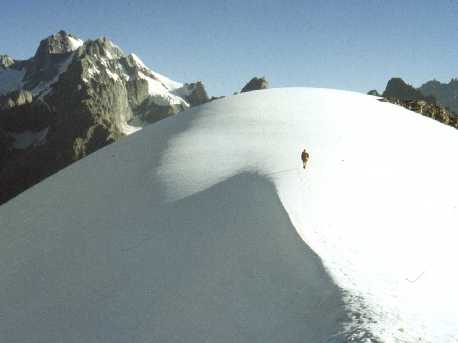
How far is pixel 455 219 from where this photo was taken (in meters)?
14.1

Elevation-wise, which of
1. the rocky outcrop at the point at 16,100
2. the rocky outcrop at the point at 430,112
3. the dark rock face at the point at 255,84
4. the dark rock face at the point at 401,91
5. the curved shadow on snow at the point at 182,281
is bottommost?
the curved shadow on snow at the point at 182,281

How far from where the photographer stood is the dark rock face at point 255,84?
183375mm

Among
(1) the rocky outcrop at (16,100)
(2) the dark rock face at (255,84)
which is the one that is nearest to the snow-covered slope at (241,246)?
(2) the dark rock face at (255,84)

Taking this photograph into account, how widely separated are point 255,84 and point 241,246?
179 m

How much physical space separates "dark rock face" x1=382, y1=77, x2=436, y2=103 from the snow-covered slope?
465 feet

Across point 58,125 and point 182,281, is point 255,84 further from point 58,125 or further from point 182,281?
point 182,281

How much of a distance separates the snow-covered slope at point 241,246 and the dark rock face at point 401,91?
14177 cm

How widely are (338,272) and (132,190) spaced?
1001 cm

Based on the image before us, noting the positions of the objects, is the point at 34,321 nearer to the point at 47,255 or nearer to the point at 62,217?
the point at 47,255

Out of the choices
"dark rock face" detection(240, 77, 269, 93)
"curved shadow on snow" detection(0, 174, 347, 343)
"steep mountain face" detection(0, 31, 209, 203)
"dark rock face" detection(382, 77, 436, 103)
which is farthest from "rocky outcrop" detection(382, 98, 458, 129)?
"dark rock face" detection(240, 77, 269, 93)

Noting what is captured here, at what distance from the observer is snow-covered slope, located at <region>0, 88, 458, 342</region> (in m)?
8.80

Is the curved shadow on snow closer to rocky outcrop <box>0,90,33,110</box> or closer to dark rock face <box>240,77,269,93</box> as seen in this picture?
dark rock face <box>240,77,269,93</box>

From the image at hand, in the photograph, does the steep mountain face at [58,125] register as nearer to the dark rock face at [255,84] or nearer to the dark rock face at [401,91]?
the dark rock face at [255,84]

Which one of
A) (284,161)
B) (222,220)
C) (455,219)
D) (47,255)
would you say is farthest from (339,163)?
(47,255)
